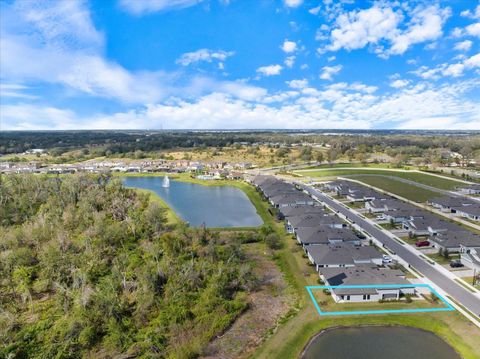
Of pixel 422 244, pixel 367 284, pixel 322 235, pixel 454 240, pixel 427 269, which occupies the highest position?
pixel 322 235

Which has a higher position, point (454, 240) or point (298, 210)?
point (298, 210)

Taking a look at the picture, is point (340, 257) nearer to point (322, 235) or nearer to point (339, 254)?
point (339, 254)

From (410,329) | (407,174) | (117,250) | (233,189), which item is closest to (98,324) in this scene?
(117,250)

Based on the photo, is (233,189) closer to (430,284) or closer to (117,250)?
(117,250)

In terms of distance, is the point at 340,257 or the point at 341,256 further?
the point at 341,256

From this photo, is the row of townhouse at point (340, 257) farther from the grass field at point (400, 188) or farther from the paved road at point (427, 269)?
the grass field at point (400, 188)

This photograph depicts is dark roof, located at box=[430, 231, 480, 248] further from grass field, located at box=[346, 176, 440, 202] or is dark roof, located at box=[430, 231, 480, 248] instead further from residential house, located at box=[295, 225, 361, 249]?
grass field, located at box=[346, 176, 440, 202]

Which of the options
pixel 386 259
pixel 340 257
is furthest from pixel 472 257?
pixel 340 257
